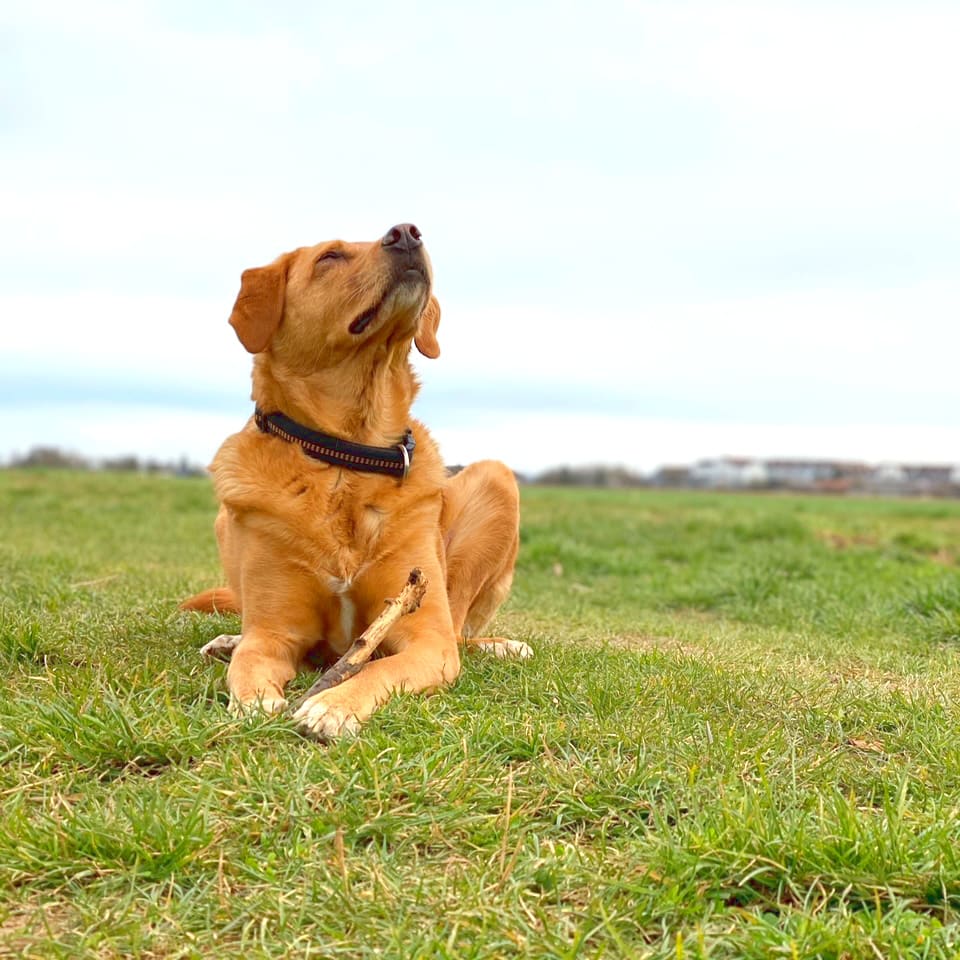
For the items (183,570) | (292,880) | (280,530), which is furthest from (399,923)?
(183,570)

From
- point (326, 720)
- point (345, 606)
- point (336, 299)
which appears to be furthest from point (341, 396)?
point (326, 720)

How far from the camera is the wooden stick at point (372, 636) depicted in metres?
3.48

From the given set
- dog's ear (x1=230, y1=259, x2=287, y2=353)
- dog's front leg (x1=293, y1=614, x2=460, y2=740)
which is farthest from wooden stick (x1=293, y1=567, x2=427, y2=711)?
dog's ear (x1=230, y1=259, x2=287, y2=353)

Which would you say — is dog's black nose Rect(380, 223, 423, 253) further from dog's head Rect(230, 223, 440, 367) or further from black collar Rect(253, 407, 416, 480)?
black collar Rect(253, 407, 416, 480)

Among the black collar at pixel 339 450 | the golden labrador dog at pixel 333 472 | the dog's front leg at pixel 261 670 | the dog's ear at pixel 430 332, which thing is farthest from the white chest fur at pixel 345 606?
the dog's ear at pixel 430 332

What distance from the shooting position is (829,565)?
1036 centimetres

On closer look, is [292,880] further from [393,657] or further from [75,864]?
[393,657]

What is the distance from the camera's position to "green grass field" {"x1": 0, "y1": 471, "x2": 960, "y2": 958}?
2139mm

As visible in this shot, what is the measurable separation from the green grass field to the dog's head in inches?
54.9

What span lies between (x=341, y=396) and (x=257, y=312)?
514 millimetres

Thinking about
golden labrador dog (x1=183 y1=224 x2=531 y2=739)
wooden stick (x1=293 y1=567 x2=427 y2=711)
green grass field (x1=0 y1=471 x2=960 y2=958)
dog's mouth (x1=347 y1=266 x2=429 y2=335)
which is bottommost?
green grass field (x1=0 y1=471 x2=960 y2=958)

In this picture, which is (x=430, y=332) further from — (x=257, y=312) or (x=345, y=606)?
(x=345, y=606)

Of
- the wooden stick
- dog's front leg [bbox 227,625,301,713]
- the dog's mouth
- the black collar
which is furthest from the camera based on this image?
the dog's mouth

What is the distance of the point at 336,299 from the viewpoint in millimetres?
4316
